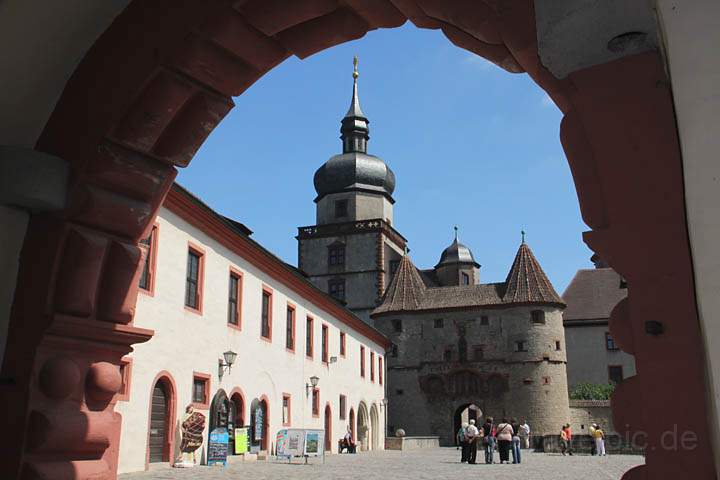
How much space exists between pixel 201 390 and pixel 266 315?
6179 mm

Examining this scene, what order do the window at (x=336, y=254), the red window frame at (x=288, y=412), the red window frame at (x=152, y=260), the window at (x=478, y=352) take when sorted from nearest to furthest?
the red window frame at (x=152, y=260), the red window frame at (x=288, y=412), the window at (x=478, y=352), the window at (x=336, y=254)

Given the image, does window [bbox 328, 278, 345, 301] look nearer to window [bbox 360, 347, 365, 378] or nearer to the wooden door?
window [bbox 360, 347, 365, 378]

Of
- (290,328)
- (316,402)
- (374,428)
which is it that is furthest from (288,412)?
(374,428)

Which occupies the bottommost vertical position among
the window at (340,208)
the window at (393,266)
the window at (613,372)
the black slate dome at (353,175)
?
the window at (613,372)

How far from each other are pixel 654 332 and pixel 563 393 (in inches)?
2312

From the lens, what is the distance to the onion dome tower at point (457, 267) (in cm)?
8544

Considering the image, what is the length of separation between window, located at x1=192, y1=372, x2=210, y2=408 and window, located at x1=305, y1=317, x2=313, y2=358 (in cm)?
1026

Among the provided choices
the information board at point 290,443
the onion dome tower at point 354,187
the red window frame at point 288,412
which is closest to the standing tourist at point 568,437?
the red window frame at point 288,412

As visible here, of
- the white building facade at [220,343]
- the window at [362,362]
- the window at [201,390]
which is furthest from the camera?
the window at [362,362]

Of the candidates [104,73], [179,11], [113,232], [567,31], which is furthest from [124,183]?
[567,31]

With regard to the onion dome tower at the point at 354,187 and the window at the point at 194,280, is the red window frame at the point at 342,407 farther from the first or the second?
the onion dome tower at the point at 354,187

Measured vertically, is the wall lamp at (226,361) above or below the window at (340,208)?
below

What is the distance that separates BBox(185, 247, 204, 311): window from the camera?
70.1 feet

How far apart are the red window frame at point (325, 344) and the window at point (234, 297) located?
10446mm
